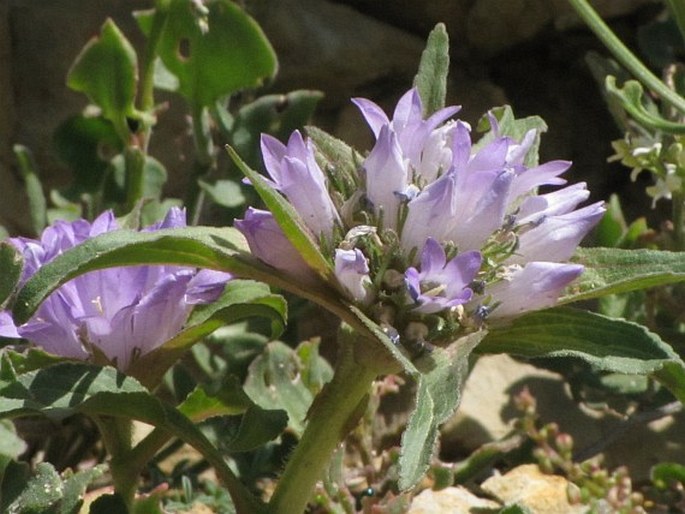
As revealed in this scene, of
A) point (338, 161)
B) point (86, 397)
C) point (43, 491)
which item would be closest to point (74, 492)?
point (43, 491)

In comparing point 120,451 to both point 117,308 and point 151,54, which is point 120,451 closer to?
point 117,308

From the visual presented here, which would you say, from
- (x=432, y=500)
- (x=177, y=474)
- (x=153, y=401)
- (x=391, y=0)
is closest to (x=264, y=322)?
(x=177, y=474)

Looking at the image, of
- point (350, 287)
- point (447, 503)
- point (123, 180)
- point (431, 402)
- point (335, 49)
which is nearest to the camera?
point (431, 402)

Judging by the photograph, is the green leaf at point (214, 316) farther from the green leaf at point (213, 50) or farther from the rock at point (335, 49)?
the rock at point (335, 49)

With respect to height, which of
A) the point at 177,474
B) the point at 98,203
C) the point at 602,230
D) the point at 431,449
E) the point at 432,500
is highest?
the point at 431,449

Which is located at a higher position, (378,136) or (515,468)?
(378,136)

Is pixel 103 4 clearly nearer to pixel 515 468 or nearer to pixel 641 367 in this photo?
pixel 515 468
